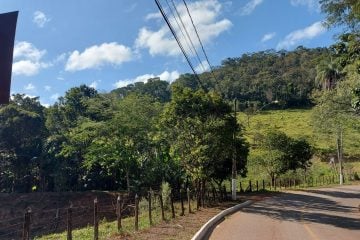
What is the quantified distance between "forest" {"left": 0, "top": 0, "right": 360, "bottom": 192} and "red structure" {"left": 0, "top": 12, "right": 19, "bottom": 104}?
1405cm

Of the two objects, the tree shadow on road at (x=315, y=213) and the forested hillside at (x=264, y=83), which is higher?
the forested hillside at (x=264, y=83)

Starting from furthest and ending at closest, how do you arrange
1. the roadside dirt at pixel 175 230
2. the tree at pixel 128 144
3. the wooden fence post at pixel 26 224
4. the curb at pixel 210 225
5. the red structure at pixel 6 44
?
the tree at pixel 128 144, the curb at pixel 210 225, the roadside dirt at pixel 175 230, the wooden fence post at pixel 26 224, the red structure at pixel 6 44

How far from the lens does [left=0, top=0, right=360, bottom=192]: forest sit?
25562 millimetres

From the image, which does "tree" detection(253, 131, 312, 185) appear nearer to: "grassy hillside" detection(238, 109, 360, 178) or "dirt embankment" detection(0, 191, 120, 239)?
"grassy hillside" detection(238, 109, 360, 178)

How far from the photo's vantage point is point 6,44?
6.65 m

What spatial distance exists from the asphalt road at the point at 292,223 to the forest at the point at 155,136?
4.76m

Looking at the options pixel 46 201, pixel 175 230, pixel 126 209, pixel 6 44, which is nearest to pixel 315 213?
pixel 175 230

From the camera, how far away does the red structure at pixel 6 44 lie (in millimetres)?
6633

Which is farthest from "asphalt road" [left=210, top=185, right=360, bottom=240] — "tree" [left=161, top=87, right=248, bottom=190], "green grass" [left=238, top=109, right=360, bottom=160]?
"green grass" [left=238, top=109, right=360, bottom=160]

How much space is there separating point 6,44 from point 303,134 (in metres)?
76.2

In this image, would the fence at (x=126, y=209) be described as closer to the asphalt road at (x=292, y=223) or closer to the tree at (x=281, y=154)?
the tree at (x=281, y=154)

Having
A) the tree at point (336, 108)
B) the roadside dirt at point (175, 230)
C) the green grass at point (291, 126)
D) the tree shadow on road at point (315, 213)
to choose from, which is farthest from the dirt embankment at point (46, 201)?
the green grass at point (291, 126)

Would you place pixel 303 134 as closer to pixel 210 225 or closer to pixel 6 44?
pixel 210 225

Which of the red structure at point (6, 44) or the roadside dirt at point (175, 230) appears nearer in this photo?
the red structure at point (6, 44)
